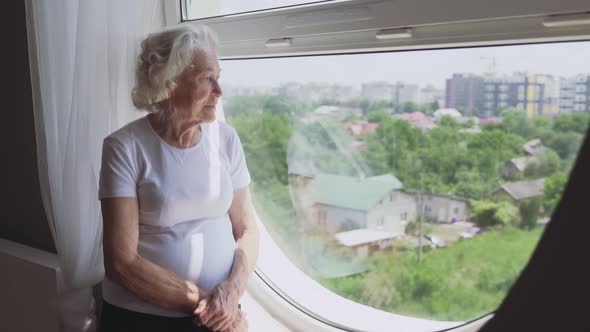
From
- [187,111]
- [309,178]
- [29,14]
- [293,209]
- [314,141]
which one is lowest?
[293,209]

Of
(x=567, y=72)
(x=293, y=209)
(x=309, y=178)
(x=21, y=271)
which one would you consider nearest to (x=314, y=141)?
(x=309, y=178)

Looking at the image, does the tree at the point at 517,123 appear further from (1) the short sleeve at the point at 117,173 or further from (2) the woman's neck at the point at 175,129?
(1) the short sleeve at the point at 117,173

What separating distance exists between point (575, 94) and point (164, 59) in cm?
108

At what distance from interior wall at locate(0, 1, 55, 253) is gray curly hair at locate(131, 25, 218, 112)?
0.85 meters

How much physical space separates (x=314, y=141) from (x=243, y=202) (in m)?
0.39

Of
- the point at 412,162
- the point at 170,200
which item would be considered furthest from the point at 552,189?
the point at 170,200

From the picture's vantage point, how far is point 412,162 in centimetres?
171

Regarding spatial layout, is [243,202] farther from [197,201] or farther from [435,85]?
[435,85]

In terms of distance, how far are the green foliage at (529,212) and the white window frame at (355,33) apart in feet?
1.00

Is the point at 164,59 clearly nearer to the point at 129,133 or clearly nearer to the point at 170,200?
the point at 129,133

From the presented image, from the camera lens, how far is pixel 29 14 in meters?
1.88

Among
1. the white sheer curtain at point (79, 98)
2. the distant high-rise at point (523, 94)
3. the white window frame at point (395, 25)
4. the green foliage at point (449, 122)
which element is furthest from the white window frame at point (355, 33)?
the white sheer curtain at point (79, 98)

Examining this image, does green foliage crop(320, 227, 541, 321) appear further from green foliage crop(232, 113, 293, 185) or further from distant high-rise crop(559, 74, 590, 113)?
green foliage crop(232, 113, 293, 185)

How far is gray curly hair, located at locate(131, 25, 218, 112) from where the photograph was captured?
158cm
